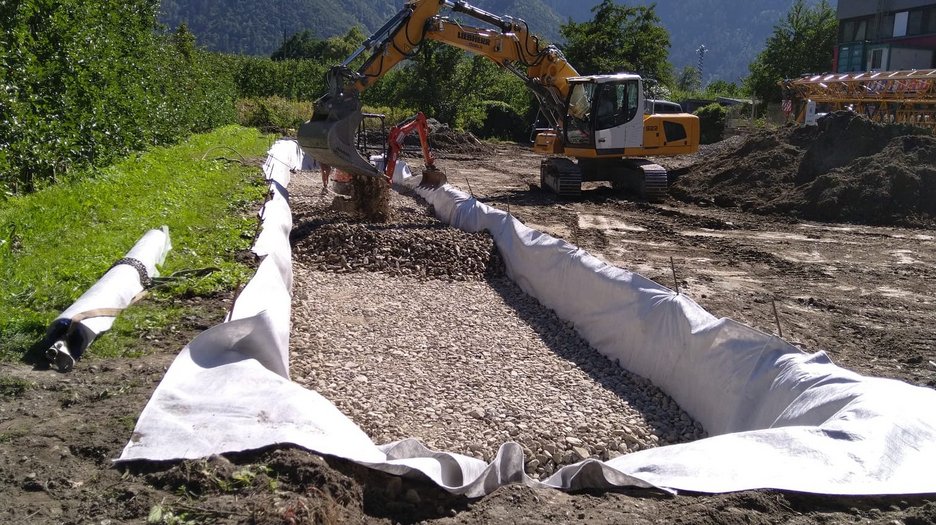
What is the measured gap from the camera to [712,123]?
3462 centimetres

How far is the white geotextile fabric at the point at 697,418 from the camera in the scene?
3709 mm

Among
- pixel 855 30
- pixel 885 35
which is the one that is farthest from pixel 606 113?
pixel 855 30

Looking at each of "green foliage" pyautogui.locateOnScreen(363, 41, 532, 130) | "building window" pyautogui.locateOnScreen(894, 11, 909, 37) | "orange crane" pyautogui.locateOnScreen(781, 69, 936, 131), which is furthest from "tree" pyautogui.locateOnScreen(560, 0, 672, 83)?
"orange crane" pyautogui.locateOnScreen(781, 69, 936, 131)

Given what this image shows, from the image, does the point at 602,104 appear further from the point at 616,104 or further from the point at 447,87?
the point at 447,87

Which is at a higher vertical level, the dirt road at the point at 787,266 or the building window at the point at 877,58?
the building window at the point at 877,58

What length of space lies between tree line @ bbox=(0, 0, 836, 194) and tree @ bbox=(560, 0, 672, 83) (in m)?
0.06

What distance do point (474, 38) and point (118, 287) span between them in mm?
10121

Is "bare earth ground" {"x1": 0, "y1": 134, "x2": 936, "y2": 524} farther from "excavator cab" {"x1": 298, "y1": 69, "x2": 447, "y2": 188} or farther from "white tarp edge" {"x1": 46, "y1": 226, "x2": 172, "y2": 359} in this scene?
"excavator cab" {"x1": 298, "y1": 69, "x2": 447, "y2": 188}

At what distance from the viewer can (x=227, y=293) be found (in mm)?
7414

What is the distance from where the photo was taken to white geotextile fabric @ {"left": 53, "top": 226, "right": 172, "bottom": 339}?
5.68 m

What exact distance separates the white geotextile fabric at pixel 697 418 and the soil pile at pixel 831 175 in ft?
33.4

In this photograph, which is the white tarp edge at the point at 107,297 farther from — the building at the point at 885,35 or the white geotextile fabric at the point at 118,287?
the building at the point at 885,35

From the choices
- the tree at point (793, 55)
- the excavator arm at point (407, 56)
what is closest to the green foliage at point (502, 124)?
the tree at point (793, 55)

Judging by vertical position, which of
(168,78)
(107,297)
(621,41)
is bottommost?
(107,297)
